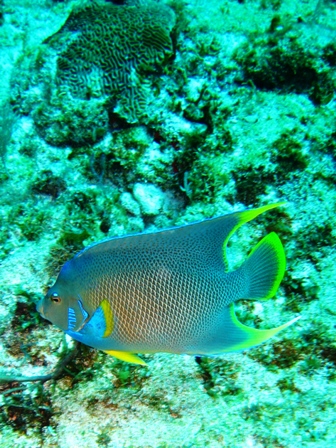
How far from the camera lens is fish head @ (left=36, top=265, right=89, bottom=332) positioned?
68.1 inches

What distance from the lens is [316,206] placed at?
9.40 feet

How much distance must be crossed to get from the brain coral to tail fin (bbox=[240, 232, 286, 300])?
264 centimetres

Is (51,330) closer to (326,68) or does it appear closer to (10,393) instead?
(10,393)

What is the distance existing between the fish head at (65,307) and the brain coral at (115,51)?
101 inches

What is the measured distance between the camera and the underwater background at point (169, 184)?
78.6 inches

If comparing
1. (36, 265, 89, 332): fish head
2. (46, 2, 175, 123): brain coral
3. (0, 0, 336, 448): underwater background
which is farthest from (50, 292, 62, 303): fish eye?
(46, 2, 175, 123): brain coral

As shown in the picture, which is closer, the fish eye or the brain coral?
the fish eye

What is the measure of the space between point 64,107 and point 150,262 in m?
2.93

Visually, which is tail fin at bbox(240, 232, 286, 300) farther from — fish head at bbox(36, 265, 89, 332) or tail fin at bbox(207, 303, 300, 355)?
fish head at bbox(36, 265, 89, 332)

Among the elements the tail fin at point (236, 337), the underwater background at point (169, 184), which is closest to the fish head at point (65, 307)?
the underwater background at point (169, 184)

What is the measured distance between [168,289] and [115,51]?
11.8 feet

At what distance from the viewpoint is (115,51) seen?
4043 mm

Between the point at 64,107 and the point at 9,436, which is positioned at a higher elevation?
the point at 64,107

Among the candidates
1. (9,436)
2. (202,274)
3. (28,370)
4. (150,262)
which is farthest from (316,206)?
(9,436)
